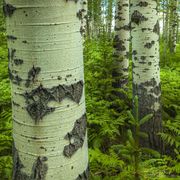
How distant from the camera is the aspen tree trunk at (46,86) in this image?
129 centimetres

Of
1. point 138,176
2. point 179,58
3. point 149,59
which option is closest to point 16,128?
point 138,176

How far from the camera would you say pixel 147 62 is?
4.13 metres

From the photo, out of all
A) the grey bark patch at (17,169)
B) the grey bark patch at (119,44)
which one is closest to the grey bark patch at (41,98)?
the grey bark patch at (17,169)

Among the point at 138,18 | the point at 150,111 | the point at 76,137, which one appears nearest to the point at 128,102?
the point at 150,111

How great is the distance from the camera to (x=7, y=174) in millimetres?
2469

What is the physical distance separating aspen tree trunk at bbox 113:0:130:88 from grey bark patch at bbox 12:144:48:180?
181 inches

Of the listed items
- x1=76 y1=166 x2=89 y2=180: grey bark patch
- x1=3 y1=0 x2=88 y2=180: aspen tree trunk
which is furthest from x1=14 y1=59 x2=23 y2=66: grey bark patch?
x1=76 y1=166 x2=89 y2=180: grey bark patch

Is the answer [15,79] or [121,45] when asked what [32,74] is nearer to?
[15,79]

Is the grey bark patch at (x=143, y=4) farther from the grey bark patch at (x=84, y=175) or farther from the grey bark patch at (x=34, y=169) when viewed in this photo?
the grey bark patch at (x=34, y=169)

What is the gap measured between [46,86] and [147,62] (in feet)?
9.78

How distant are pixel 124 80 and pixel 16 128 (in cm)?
472

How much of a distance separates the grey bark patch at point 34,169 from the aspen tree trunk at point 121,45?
4.59 metres

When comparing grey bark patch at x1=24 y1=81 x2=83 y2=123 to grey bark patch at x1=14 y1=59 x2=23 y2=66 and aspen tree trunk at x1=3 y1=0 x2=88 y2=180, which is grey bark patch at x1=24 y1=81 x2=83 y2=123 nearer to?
aspen tree trunk at x1=3 y1=0 x2=88 y2=180

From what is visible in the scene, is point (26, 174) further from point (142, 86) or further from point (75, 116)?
point (142, 86)
